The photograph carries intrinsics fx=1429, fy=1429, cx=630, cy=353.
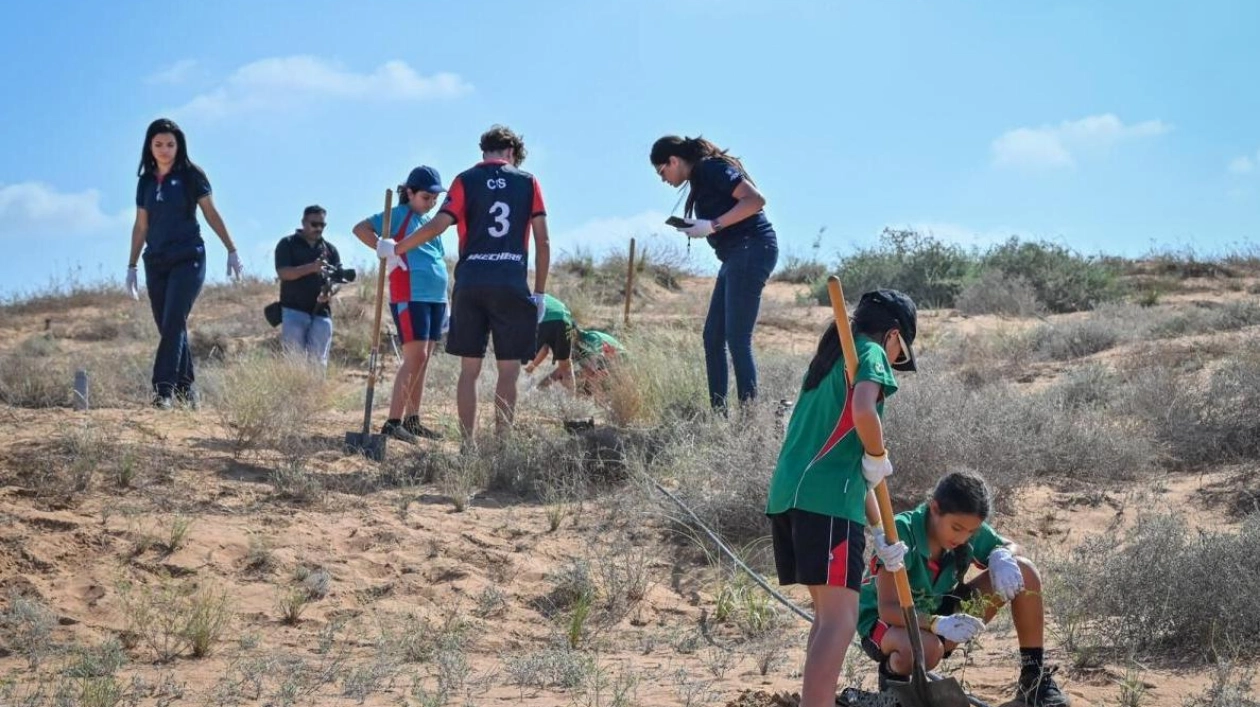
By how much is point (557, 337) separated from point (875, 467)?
572 cm

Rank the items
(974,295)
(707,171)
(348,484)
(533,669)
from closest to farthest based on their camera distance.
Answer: (533,669)
(348,484)
(707,171)
(974,295)

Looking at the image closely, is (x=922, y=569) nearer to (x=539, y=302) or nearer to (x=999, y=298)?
(x=539, y=302)

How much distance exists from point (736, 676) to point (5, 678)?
7.97 feet

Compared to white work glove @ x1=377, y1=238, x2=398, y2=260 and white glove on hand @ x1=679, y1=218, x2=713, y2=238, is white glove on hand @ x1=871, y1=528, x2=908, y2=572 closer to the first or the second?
white glove on hand @ x1=679, y1=218, x2=713, y2=238

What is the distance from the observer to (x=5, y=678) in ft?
15.5

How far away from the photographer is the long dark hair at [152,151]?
8.60m

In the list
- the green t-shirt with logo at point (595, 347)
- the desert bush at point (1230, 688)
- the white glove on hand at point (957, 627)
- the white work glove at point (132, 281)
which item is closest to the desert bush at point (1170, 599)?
the desert bush at point (1230, 688)

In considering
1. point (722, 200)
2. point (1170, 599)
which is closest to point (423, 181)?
point (722, 200)

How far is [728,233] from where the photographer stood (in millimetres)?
7703

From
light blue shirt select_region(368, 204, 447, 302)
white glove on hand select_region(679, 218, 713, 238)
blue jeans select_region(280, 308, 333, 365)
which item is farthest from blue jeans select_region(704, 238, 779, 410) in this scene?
blue jeans select_region(280, 308, 333, 365)

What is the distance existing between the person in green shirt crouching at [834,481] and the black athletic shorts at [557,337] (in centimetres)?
542

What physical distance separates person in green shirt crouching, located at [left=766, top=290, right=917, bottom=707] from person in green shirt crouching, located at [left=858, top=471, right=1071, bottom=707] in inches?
14.6

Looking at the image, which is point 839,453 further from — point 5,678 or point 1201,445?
point 1201,445

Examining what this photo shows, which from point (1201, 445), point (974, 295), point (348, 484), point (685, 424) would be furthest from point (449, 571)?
point (974, 295)
